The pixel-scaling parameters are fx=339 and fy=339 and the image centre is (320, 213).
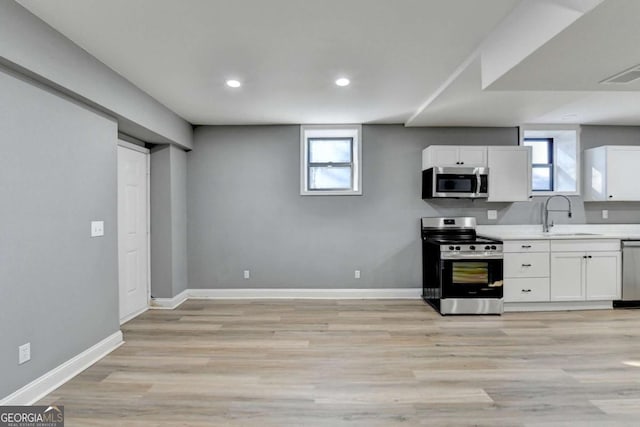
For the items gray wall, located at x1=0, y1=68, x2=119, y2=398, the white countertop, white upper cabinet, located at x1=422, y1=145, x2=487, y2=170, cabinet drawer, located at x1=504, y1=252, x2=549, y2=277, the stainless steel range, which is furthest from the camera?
the white countertop

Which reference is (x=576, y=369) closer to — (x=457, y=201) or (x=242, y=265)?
(x=457, y=201)

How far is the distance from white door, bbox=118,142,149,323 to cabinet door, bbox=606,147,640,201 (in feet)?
20.0

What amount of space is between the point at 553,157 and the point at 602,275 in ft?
5.73

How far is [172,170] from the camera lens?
4.43 m

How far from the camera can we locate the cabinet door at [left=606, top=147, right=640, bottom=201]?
455 cm

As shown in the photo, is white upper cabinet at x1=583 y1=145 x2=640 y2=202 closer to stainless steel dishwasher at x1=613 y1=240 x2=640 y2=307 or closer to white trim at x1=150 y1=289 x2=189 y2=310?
stainless steel dishwasher at x1=613 y1=240 x2=640 y2=307

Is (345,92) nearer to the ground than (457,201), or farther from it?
farther from it

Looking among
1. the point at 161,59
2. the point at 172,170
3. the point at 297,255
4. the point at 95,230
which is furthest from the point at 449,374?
the point at 172,170

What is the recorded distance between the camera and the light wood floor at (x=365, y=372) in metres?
2.12

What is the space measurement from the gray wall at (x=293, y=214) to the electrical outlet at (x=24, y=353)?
267cm

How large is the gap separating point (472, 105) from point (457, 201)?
1469 mm

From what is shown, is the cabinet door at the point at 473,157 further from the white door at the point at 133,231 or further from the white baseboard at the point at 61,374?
the white baseboard at the point at 61,374

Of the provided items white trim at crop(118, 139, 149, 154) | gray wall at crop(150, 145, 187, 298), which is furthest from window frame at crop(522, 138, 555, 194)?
white trim at crop(118, 139, 149, 154)

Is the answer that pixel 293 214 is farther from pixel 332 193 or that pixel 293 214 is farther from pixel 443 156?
pixel 443 156
